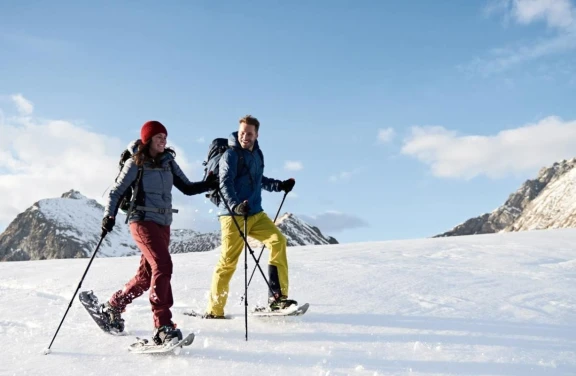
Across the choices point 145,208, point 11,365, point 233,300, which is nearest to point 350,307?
point 233,300

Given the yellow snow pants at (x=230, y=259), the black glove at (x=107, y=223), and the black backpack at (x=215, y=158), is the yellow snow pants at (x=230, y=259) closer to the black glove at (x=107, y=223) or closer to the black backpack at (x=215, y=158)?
the black backpack at (x=215, y=158)

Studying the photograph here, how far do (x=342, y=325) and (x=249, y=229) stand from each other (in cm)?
162

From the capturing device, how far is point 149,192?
17.2 feet

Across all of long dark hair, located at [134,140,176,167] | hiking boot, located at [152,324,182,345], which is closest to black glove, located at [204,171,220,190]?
A: long dark hair, located at [134,140,176,167]

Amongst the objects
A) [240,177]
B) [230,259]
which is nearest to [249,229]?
[230,259]

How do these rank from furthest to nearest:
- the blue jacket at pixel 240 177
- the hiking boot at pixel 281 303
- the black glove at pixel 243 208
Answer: the hiking boot at pixel 281 303
the blue jacket at pixel 240 177
the black glove at pixel 243 208

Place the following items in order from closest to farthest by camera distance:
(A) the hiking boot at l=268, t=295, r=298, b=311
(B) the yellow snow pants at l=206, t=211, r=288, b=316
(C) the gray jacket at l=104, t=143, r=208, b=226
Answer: (C) the gray jacket at l=104, t=143, r=208, b=226 → (A) the hiking boot at l=268, t=295, r=298, b=311 → (B) the yellow snow pants at l=206, t=211, r=288, b=316

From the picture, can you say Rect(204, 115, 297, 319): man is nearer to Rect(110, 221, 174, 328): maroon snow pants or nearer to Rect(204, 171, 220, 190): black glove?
Rect(204, 171, 220, 190): black glove

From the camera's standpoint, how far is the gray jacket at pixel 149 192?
5.15 m

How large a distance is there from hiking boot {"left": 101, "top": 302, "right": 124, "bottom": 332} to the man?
3.27 feet

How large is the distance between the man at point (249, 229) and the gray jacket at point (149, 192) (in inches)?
29.1

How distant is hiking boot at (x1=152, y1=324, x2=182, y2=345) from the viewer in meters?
4.89

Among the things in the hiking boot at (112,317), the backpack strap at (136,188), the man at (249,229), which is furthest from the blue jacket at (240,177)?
the hiking boot at (112,317)

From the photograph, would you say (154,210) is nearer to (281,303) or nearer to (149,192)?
(149,192)
